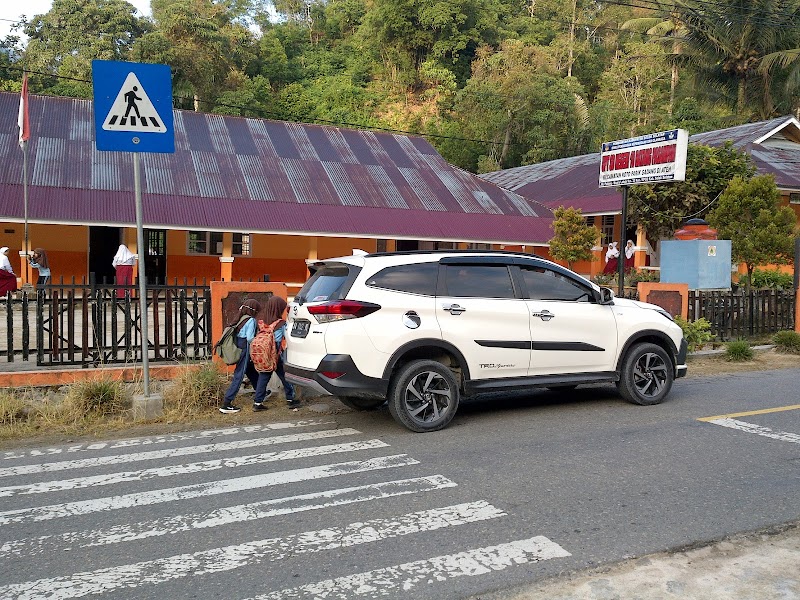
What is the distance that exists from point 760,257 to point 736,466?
35.1ft

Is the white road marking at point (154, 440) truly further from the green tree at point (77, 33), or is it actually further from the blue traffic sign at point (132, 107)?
the green tree at point (77, 33)

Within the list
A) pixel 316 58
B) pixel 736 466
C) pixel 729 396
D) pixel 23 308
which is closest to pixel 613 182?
pixel 729 396

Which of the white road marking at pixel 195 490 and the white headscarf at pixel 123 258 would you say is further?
the white headscarf at pixel 123 258

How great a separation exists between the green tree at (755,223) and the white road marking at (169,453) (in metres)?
11.3

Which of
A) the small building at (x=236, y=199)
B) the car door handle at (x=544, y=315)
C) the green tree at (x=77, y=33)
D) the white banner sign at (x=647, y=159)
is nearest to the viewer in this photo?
the car door handle at (x=544, y=315)

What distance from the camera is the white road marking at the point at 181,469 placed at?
5.38 m

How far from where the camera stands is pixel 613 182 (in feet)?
44.8

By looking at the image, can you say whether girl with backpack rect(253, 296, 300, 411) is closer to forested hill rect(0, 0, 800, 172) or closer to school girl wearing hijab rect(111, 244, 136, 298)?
school girl wearing hijab rect(111, 244, 136, 298)

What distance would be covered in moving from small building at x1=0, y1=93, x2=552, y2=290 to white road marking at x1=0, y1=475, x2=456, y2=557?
1505cm

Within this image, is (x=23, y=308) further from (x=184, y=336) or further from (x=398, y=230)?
(x=398, y=230)

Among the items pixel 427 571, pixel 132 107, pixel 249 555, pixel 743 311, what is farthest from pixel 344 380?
pixel 743 311

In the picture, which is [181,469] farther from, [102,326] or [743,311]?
[743,311]

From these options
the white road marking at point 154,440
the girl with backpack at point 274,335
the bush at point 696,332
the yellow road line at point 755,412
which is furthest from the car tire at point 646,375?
the bush at point 696,332

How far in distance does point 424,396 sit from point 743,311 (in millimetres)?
9361
